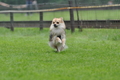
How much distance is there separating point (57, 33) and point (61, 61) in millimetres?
1867

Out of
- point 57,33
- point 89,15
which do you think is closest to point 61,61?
point 57,33

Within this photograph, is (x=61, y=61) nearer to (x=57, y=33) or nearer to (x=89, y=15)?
(x=57, y=33)

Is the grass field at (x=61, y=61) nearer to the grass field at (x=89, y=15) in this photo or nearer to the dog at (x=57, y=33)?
the dog at (x=57, y=33)

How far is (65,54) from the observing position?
9.88m

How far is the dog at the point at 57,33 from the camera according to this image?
397 inches

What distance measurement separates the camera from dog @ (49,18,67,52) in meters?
10.1

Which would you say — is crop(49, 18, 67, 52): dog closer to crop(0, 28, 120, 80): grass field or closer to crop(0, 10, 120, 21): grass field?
crop(0, 28, 120, 80): grass field

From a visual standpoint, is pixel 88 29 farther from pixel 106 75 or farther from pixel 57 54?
pixel 106 75

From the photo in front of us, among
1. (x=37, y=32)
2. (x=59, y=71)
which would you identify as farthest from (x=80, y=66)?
(x=37, y=32)

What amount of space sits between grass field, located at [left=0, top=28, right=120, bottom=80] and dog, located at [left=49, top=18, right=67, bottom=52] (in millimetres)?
259

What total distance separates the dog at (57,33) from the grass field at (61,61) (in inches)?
10.2

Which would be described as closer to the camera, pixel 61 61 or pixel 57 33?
pixel 61 61

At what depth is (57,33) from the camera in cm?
1025

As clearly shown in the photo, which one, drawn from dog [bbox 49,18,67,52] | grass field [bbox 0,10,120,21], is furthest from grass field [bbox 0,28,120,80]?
grass field [bbox 0,10,120,21]
